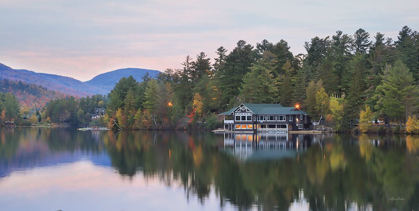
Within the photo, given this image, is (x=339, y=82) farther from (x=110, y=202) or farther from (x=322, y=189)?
(x=110, y=202)

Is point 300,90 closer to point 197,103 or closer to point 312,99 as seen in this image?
point 312,99

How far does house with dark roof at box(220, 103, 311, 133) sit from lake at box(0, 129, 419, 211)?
1456 inches

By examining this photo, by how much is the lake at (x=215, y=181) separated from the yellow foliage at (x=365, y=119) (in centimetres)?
2645

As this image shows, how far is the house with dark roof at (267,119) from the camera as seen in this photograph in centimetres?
7338

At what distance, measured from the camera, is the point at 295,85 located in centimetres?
8144

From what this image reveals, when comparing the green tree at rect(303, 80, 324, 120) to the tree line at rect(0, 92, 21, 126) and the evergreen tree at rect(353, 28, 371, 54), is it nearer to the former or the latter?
the evergreen tree at rect(353, 28, 371, 54)

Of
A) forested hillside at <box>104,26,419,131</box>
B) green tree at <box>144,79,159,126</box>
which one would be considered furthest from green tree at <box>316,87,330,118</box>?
green tree at <box>144,79,159,126</box>

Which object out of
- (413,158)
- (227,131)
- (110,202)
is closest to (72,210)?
(110,202)

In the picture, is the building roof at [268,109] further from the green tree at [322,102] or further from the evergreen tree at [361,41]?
the evergreen tree at [361,41]

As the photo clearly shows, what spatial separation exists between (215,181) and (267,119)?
52.1m

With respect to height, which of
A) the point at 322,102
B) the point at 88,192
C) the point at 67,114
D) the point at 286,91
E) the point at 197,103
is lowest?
the point at 88,192

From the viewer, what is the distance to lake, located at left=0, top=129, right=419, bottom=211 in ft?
59.7

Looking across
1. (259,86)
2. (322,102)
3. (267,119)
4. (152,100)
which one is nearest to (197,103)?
(152,100)

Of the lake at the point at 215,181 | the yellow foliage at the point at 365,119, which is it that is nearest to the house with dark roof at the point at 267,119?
the yellow foliage at the point at 365,119
